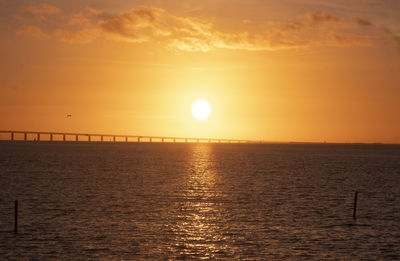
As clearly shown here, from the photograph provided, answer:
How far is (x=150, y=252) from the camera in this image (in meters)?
36.9

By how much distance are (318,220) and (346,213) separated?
858 centimetres

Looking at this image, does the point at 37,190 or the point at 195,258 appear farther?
the point at 37,190

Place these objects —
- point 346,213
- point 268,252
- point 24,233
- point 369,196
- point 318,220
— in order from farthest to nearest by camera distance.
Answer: point 369,196 < point 346,213 < point 318,220 < point 24,233 < point 268,252

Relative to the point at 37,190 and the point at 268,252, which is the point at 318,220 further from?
the point at 37,190

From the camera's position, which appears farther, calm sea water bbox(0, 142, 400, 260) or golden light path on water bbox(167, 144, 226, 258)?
golden light path on water bbox(167, 144, 226, 258)

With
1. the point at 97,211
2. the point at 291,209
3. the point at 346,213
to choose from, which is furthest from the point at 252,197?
the point at 97,211

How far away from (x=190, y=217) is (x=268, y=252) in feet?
56.1

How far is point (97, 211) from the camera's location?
185 feet

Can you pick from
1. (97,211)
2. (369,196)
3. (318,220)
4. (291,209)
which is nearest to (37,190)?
(97,211)

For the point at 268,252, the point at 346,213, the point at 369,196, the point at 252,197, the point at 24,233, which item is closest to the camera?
the point at 268,252

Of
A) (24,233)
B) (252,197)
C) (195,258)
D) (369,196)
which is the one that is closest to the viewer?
(195,258)

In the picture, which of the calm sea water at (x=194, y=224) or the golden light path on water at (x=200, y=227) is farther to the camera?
the golden light path on water at (x=200, y=227)

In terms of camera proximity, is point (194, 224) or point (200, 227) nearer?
point (200, 227)

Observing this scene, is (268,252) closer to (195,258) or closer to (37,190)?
(195,258)
